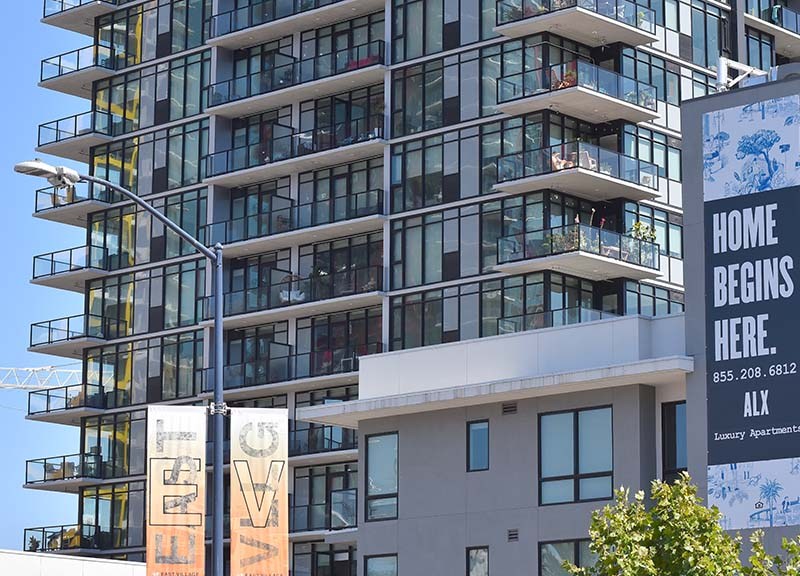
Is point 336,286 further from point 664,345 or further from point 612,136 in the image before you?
point 664,345

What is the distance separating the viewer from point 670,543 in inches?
1319

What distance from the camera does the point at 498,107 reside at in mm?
76812

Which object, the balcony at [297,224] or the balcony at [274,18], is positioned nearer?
the balcony at [297,224]

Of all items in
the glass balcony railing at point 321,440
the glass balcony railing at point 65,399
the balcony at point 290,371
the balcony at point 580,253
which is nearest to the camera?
the balcony at point 580,253

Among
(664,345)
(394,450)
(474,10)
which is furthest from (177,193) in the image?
(664,345)

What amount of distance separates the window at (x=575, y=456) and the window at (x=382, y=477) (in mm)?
5320

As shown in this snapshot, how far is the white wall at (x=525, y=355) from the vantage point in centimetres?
5003

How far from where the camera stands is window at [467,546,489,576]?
51.6 meters

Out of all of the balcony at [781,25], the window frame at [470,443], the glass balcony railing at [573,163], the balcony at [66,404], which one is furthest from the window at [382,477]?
the balcony at [66,404]

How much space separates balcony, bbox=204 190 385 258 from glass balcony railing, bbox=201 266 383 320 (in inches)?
62.6

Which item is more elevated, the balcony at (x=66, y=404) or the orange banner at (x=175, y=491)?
the balcony at (x=66, y=404)

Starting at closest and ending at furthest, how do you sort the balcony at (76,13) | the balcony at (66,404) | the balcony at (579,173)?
1. the balcony at (579,173)
2. the balcony at (66,404)
3. the balcony at (76,13)

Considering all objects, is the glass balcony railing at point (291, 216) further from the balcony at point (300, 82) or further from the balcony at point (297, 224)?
the balcony at point (300, 82)

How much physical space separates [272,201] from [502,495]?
122ft
